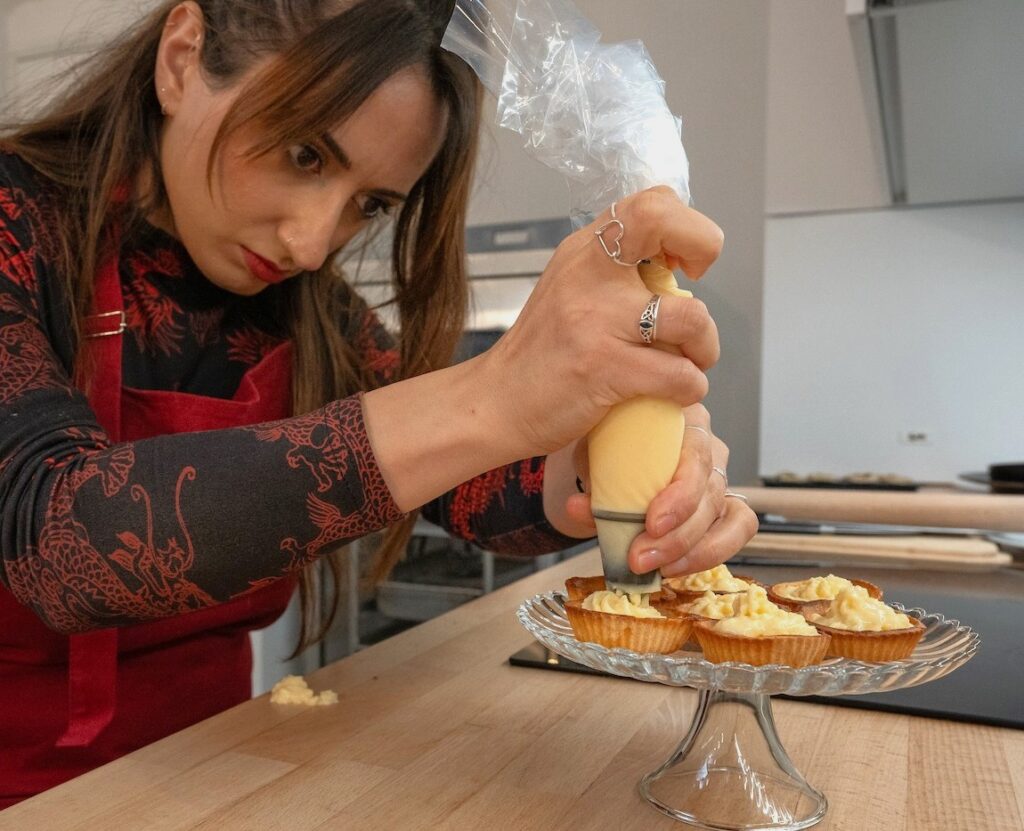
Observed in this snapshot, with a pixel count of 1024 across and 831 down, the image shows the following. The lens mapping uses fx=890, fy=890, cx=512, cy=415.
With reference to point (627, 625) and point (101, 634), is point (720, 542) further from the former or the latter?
point (101, 634)

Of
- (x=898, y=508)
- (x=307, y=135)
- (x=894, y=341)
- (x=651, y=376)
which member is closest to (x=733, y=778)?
(x=651, y=376)

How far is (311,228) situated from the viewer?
0.86 meters

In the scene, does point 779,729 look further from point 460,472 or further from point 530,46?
point 530,46

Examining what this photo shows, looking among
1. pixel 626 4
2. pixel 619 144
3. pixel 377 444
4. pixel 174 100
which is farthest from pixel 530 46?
pixel 626 4

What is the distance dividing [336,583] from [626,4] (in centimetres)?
167

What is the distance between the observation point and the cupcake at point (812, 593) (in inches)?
24.8

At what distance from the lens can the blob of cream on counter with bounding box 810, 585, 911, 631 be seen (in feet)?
1.89

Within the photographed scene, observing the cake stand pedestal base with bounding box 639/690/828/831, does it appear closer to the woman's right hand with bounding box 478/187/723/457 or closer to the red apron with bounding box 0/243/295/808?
the woman's right hand with bounding box 478/187/723/457

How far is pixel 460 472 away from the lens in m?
0.59

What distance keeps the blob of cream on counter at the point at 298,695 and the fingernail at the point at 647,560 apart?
1.09 feet

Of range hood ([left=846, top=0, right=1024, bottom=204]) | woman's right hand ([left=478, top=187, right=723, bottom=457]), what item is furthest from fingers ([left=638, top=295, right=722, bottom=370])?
range hood ([left=846, top=0, right=1024, bottom=204])

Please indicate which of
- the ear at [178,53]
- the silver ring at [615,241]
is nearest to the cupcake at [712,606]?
the silver ring at [615,241]

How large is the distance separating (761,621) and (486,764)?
0.70 ft

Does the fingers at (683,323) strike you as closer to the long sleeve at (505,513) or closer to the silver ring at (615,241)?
the silver ring at (615,241)
